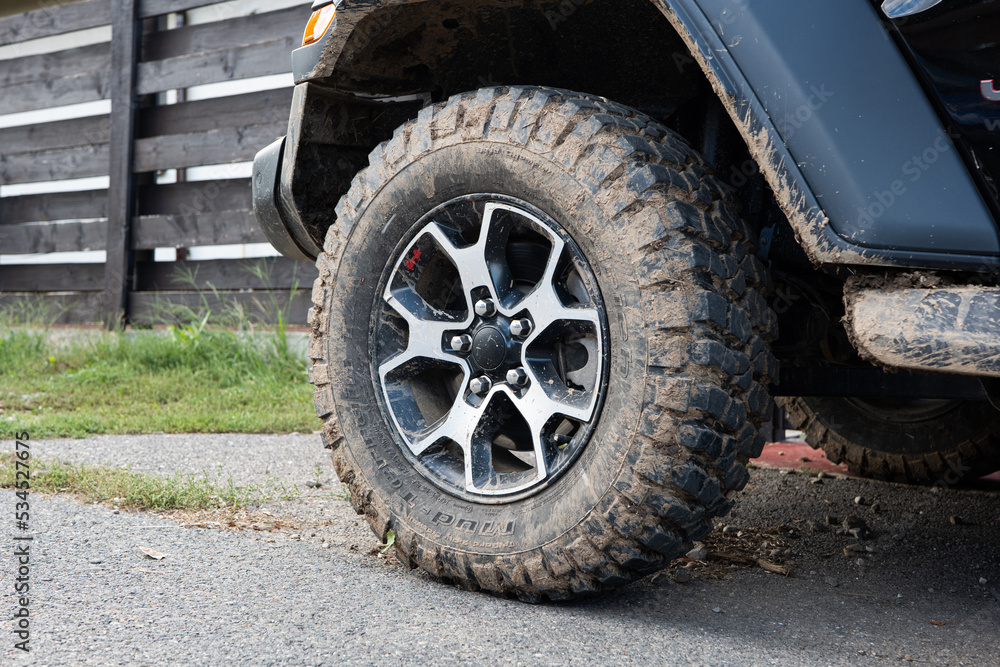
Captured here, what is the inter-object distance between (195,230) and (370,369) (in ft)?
15.2

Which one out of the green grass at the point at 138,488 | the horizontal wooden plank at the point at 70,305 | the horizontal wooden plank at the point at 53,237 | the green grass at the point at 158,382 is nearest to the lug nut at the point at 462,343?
the green grass at the point at 138,488

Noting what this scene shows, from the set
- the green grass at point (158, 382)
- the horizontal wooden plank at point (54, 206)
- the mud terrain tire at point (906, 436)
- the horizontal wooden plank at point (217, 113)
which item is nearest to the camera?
the mud terrain tire at point (906, 436)

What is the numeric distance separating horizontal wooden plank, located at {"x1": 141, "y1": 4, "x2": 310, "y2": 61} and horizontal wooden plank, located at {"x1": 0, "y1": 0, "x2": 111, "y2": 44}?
1.96 feet

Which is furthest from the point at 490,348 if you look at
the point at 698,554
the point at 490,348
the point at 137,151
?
the point at 137,151

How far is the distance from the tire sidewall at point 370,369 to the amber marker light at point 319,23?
0.47 m

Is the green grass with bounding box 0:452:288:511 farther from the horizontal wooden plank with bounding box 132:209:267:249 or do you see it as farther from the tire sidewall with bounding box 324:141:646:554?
the horizontal wooden plank with bounding box 132:209:267:249

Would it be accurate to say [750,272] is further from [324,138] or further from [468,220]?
[324,138]

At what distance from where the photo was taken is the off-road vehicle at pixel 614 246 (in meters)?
1.46

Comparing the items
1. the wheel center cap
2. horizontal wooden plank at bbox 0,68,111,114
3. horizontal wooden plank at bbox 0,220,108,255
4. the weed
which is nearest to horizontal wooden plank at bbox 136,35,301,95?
horizontal wooden plank at bbox 0,68,111,114

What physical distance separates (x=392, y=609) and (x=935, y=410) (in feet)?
7.19

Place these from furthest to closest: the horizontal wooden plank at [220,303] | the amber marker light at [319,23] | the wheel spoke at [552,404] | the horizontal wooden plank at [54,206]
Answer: the horizontal wooden plank at [54,206] < the horizontal wooden plank at [220,303] < the amber marker light at [319,23] < the wheel spoke at [552,404]

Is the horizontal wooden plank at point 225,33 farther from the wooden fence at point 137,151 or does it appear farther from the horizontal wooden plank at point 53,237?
the horizontal wooden plank at point 53,237

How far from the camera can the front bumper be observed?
7.97ft

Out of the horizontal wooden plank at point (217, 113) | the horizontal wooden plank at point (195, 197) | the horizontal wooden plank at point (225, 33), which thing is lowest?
the horizontal wooden plank at point (195, 197)
